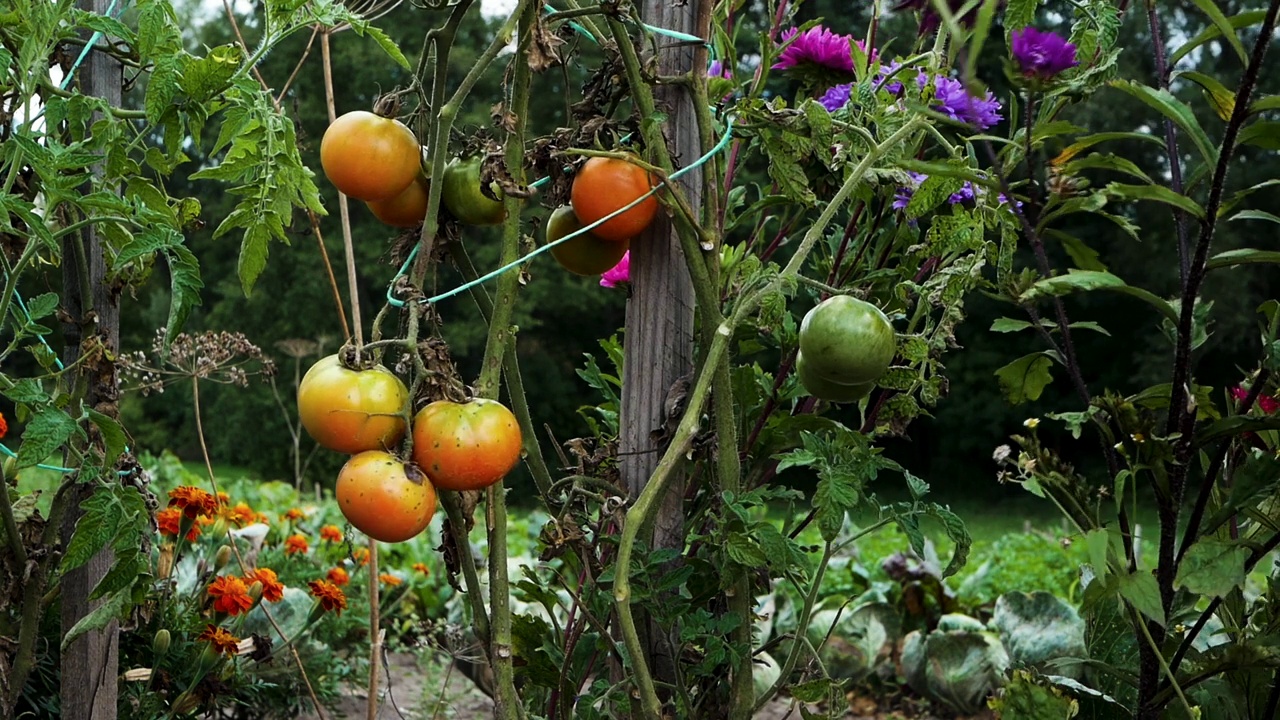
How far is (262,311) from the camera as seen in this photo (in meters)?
13.9

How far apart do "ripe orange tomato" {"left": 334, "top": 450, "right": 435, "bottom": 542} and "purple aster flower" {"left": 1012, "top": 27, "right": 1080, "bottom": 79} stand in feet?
2.08

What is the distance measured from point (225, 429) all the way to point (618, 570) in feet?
44.4

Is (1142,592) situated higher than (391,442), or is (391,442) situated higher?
(391,442)

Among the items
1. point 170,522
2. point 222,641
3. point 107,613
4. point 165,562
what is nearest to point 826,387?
point 107,613

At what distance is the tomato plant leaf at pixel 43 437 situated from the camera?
3.82ft

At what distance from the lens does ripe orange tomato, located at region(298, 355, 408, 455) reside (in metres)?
0.98

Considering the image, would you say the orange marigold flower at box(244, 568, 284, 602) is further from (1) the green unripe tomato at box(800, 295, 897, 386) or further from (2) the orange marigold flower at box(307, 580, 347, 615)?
(1) the green unripe tomato at box(800, 295, 897, 386)

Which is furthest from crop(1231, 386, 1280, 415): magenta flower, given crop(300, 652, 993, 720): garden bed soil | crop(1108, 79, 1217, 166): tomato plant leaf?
crop(300, 652, 993, 720): garden bed soil

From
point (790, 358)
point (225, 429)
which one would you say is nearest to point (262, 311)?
point (225, 429)

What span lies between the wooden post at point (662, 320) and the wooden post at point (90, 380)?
2.36 ft

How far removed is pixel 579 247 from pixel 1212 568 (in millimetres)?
745

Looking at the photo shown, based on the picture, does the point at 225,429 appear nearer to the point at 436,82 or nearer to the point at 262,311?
the point at 262,311

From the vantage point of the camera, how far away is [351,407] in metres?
0.98

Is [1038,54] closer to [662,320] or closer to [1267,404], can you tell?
[662,320]
